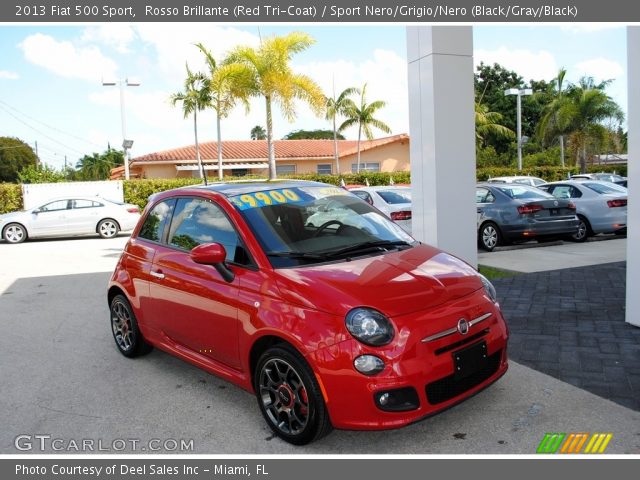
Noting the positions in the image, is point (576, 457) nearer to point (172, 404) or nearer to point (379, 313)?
point (379, 313)

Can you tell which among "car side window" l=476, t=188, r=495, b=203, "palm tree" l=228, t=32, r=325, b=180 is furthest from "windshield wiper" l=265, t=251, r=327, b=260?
"palm tree" l=228, t=32, r=325, b=180

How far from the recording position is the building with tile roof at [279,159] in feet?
120

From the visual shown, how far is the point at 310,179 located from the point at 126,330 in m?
23.7

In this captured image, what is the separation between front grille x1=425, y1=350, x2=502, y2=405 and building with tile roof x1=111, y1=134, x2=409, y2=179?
32808 millimetres

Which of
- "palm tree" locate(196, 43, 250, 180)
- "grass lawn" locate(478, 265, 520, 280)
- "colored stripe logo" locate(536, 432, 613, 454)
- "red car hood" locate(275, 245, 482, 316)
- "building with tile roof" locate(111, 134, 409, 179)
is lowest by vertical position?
"colored stripe logo" locate(536, 432, 613, 454)

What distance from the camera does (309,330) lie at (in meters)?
3.36

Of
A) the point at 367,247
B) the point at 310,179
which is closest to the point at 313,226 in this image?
the point at 367,247

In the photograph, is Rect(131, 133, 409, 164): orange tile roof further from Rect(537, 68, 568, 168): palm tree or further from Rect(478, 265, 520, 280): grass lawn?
Rect(478, 265, 520, 280): grass lawn

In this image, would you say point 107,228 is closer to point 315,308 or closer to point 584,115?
point 315,308

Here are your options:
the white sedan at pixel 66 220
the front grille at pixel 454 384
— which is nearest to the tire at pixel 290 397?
the front grille at pixel 454 384

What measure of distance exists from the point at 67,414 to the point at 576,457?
351 centimetres

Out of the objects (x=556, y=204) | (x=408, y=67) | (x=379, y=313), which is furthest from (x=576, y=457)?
(x=556, y=204)

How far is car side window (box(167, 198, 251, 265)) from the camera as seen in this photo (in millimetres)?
4129

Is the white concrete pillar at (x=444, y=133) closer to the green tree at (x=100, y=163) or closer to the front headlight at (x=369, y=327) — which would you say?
the front headlight at (x=369, y=327)
